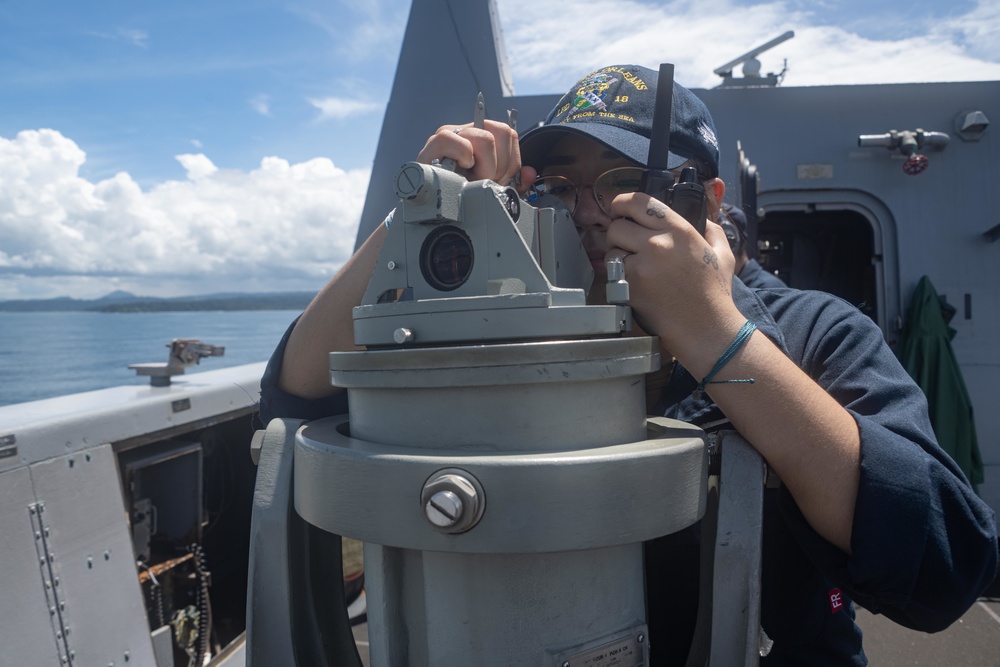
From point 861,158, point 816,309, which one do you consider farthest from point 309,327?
point 861,158

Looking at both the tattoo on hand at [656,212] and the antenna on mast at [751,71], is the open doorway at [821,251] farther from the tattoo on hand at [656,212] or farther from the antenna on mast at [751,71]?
the tattoo on hand at [656,212]

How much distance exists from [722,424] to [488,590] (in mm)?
430

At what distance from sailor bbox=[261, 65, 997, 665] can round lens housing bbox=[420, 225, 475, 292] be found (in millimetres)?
201

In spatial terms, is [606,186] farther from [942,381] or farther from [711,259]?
[942,381]

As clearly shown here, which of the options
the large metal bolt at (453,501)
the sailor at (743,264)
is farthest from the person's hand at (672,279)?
the sailor at (743,264)

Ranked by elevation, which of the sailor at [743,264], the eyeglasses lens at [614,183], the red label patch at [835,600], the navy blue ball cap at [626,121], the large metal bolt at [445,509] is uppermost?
the navy blue ball cap at [626,121]

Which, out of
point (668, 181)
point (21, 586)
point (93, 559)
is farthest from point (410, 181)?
point (93, 559)

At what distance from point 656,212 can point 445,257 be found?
0.28 meters

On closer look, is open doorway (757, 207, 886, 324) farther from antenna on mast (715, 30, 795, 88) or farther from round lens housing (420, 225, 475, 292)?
round lens housing (420, 225, 475, 292)

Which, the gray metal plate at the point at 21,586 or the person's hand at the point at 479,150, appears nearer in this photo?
the person's hand at the point at 479,150

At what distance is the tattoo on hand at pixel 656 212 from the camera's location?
928 mm

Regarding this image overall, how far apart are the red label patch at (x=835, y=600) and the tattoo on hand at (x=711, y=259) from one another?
Answer: 0.63 metres

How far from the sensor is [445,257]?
34.1 inches

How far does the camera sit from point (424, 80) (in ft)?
15.1
